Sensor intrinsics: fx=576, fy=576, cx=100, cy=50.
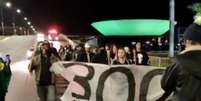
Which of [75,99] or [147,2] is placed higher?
[147,2]

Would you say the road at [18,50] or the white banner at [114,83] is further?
the road at [18,50]

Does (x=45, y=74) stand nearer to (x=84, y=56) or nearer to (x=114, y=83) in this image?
(x=114, y=83)

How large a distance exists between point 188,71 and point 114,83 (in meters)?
3.26

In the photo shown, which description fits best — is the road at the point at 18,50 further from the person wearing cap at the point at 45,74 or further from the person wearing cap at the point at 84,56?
the person wearing cap at the point at 45,74

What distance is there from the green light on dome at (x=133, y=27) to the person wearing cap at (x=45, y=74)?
7463mm

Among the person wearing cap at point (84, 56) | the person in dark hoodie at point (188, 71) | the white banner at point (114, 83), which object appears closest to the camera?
the person in dark hoodie at point (188, 71)

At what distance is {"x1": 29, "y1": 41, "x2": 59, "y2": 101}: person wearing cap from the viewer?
11555mm

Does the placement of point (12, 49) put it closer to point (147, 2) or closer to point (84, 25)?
point (147, 2)

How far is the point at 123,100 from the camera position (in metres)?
7.78

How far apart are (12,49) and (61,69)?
774cm

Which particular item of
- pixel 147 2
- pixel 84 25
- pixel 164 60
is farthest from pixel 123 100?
pixel 84 25

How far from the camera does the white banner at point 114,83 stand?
309 inches

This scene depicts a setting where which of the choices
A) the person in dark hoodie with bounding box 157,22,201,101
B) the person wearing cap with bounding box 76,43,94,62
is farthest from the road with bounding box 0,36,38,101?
the person in dark hoodie with bounding box 157,22,201,101

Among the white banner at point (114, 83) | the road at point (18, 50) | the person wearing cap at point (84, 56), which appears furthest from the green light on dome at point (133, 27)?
the white banner at point (114, 83)
